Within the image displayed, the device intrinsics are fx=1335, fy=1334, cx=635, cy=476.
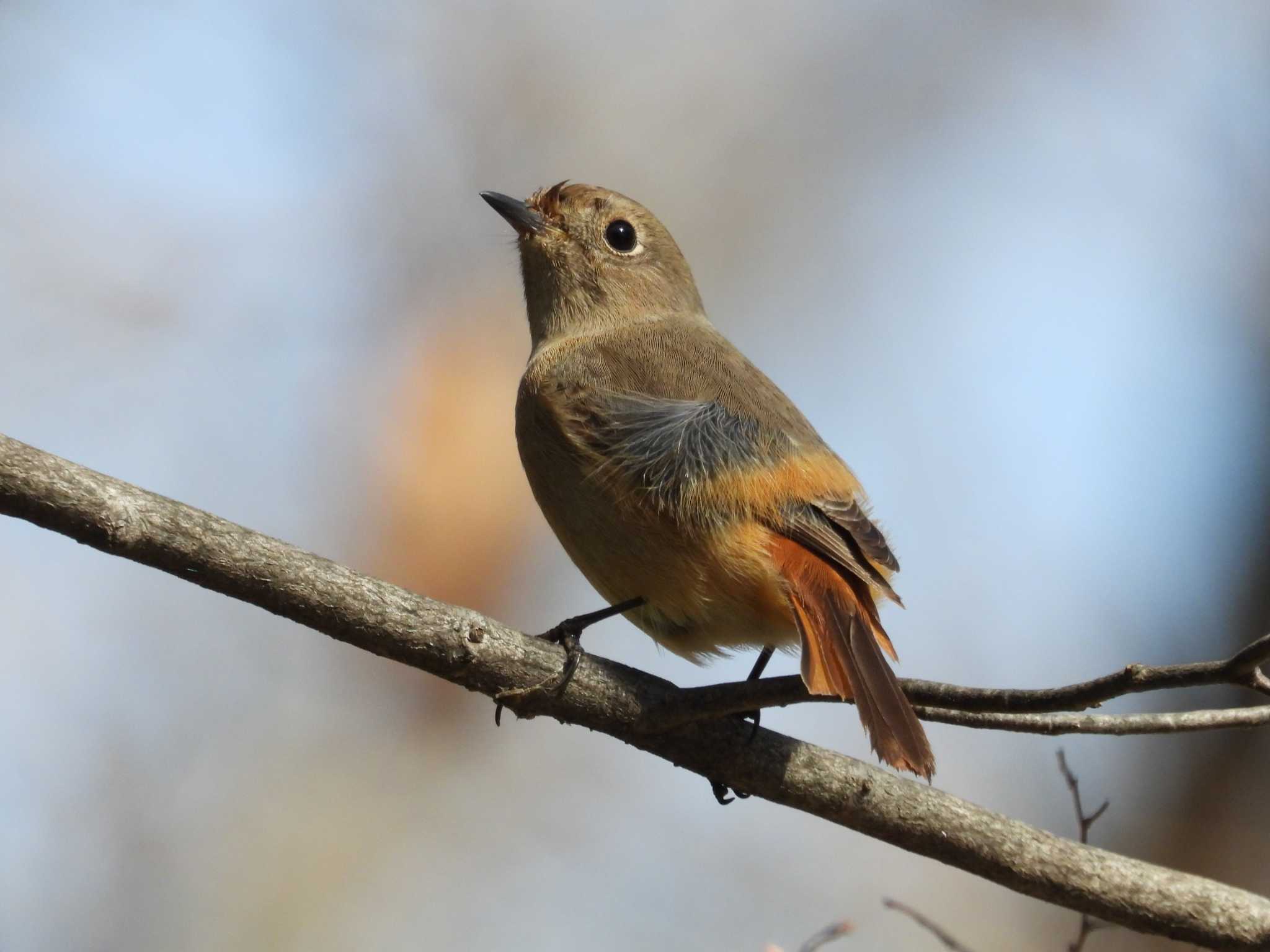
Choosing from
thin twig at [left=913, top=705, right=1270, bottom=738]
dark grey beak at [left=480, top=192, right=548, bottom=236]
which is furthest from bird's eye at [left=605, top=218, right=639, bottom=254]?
thin twig at [left=913, top=705, right=1270, bottom=738]

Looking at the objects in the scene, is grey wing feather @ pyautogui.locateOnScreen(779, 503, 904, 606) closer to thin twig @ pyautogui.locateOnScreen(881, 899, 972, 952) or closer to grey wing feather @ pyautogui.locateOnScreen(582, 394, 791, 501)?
grey wing feather @ pyautogui.locateOnScreen(582, 394, 791, 501)

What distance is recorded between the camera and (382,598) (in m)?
2.80

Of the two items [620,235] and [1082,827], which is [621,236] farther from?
[1082,827]

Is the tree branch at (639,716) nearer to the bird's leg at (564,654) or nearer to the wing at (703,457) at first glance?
the bird's leg at (564,654)

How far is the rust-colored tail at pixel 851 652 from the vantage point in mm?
2973

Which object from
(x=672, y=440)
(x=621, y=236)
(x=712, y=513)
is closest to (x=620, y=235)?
(x=621, y=236)

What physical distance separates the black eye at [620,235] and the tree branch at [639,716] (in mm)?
2277

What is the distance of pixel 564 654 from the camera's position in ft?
10.1

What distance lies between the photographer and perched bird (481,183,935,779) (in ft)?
10.9

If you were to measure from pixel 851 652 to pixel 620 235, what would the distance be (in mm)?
2375

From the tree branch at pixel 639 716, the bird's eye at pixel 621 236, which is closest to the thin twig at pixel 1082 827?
the tree branch at pixel 639 716

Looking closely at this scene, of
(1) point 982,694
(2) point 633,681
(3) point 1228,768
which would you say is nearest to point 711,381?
(2) point 633,681

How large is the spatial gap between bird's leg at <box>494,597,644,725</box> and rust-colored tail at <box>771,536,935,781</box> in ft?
1.74

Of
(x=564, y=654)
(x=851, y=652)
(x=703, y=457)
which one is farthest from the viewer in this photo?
(x=703, y=457)
